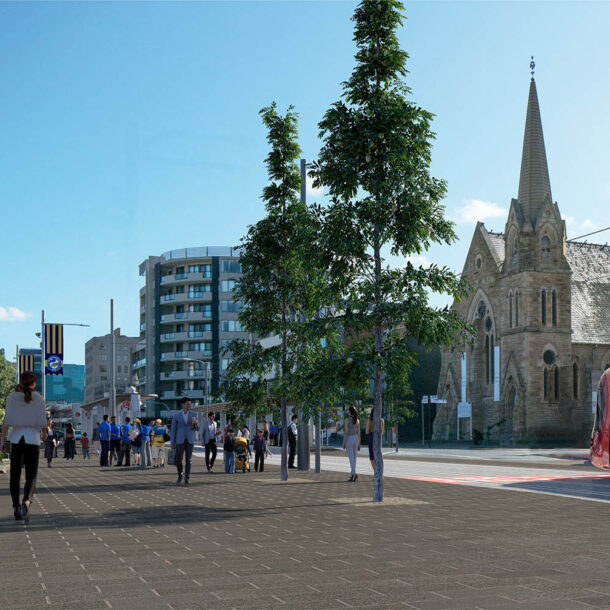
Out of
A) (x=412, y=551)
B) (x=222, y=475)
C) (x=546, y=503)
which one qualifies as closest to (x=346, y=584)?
(x=412, y=551)

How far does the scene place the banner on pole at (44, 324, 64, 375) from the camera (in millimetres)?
42344

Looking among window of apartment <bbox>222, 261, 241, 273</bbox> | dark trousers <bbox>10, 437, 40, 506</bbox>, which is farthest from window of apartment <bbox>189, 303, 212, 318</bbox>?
dark trousers <bbox>10, 437, 40, 506</bbox>

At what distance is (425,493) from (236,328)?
96.3m

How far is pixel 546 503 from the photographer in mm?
14109

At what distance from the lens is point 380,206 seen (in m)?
14.8

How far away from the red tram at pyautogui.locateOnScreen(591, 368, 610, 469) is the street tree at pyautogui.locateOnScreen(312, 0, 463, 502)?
7.91m

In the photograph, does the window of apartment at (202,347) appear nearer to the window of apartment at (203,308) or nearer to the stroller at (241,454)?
the window of apartment at (203,308)

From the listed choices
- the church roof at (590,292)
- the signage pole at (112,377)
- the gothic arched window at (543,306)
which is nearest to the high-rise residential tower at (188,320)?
the church roof at (590,292)

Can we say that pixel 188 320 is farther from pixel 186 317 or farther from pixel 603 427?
pixel 603 427

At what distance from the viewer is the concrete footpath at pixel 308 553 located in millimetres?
6180

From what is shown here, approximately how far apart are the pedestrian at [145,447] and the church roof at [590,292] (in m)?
45.7

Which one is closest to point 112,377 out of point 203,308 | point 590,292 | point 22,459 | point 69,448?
point 69,448

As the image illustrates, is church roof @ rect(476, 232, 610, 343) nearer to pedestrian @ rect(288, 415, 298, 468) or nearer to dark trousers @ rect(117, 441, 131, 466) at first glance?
pedestrian @ rect(288, 415, 298, 468)

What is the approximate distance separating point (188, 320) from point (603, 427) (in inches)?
3713
